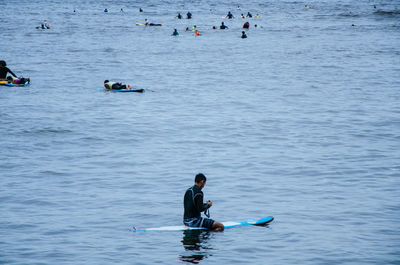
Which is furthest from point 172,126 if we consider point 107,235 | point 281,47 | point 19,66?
point 281,47

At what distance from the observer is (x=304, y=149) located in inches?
977

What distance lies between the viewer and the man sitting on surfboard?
48.2 ft

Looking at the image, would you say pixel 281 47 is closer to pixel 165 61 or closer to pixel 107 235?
pixel 165 61

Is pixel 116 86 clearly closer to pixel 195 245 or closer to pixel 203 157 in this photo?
pixel 203 157

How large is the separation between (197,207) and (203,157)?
341 inches

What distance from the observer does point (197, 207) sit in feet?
48.9

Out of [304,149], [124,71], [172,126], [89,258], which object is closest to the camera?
[89,258]

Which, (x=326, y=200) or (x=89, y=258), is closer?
(x=89, y=258)

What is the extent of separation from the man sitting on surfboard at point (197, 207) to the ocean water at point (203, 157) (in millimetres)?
310

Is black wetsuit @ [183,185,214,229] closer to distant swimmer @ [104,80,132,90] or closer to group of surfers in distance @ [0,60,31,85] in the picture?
distant swimmer @ [104,80,132,90]

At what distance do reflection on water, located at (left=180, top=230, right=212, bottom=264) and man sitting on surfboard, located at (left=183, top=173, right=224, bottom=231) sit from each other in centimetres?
22

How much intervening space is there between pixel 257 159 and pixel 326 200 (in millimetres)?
5429

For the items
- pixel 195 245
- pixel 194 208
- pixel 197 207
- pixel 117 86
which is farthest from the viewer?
pixel 117 86

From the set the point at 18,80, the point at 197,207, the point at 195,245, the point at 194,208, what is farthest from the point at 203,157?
the point at 18,80
